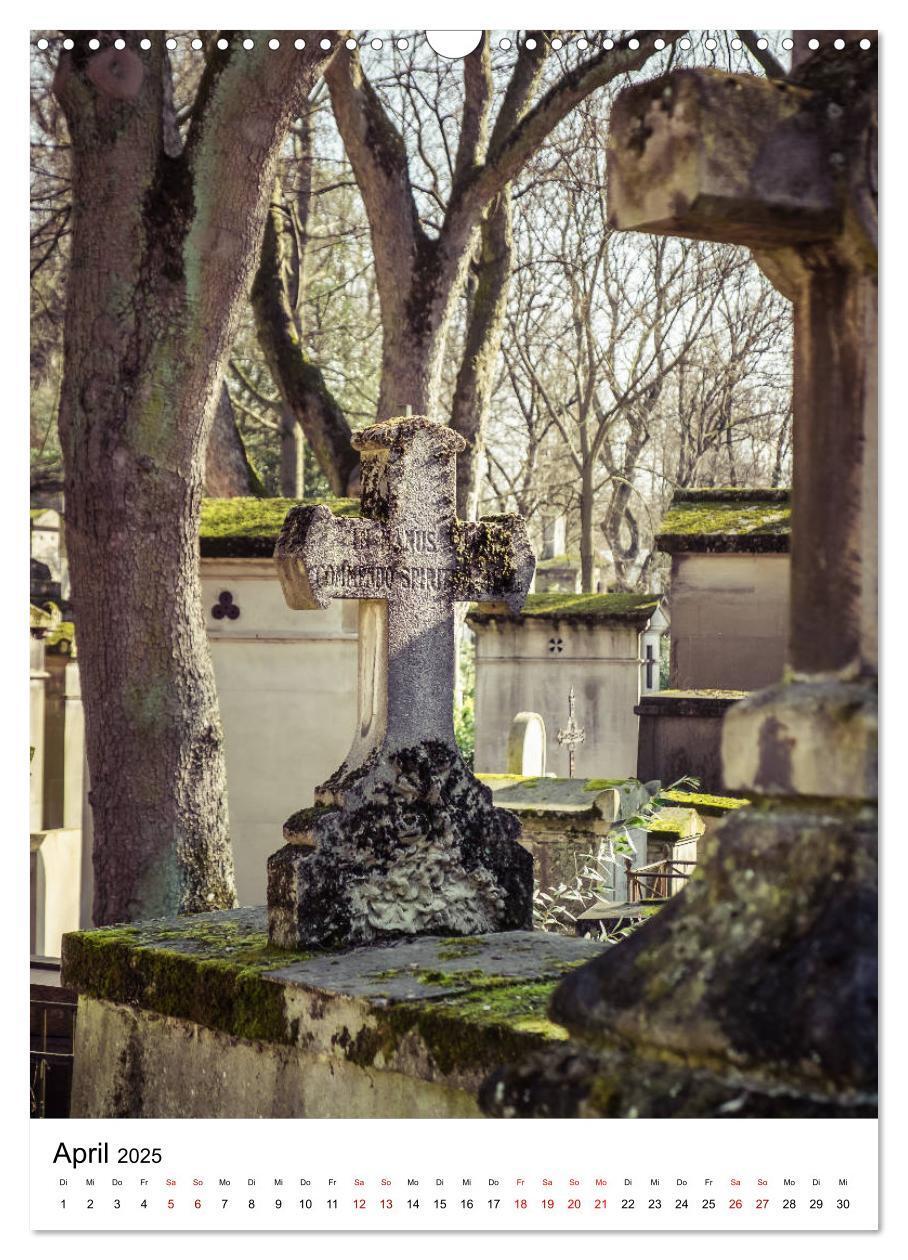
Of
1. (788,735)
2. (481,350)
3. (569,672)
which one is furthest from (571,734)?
(788,735)

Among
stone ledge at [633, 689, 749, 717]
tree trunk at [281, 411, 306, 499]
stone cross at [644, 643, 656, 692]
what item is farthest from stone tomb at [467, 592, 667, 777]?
stone ledge at [633, 689, 749, 717]

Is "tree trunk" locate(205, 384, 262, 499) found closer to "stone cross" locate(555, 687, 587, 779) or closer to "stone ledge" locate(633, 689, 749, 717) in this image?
"stone cross" locate(555, 687, 587, 779)

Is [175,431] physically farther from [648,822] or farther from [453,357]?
[453,357]

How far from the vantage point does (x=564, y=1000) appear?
1.93m

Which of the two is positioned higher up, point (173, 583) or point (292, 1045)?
point (173, 583)

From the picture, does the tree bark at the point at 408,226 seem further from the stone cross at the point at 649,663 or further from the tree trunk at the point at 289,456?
the tree trunk at the point at 289,456

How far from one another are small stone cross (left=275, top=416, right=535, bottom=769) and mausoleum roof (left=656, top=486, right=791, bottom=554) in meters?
4.95

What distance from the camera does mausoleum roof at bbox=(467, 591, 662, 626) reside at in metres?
13.1

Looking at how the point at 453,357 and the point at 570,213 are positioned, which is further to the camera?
the point at 453,357

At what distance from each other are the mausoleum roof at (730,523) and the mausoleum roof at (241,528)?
213 centimetres
